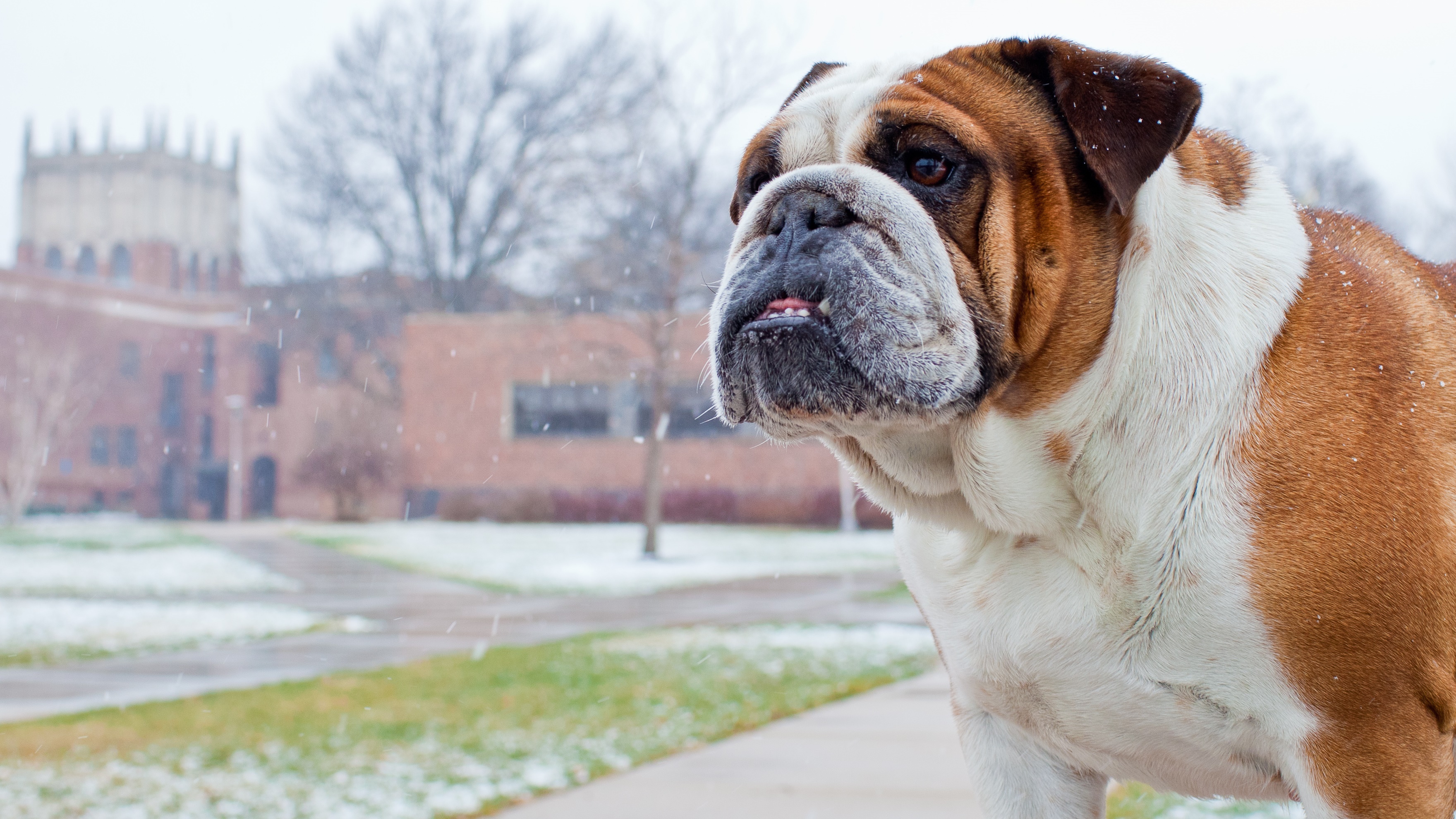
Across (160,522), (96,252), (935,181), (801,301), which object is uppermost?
(96,252)

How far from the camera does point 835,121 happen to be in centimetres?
218

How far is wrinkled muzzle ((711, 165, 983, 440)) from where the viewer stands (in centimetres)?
190

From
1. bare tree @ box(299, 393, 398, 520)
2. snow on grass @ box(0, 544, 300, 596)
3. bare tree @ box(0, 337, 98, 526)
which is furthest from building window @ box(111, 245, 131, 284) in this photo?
snow on grass @ box(0, 544, 300, 596)

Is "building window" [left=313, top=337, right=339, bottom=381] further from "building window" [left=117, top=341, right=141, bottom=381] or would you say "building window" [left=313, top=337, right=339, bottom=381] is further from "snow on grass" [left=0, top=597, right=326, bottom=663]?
"snow on grass" [left=0, top=597, right=326, bottom=663]

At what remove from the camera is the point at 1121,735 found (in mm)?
2092

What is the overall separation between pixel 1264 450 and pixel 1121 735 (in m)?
0.55

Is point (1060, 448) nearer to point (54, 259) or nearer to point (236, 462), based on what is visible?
point (236, 462)

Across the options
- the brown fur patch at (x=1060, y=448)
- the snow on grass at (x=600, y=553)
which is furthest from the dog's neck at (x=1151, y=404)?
the snow on grass at (x=600, y=553)

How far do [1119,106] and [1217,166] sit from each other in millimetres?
387

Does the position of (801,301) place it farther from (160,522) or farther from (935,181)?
(160,522)

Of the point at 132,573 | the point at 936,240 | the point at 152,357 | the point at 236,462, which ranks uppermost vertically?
the point at 152,357

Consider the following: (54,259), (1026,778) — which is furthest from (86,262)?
(1026,778)

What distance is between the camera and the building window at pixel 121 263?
74375 mm

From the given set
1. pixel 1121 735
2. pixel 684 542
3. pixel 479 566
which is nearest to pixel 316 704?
pixel 1121 735
